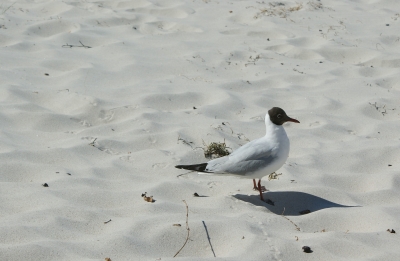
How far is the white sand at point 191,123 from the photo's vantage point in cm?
309

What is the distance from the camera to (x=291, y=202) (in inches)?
149

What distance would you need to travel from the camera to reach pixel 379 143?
466 centimetres

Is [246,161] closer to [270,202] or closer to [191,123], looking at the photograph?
[270,202]

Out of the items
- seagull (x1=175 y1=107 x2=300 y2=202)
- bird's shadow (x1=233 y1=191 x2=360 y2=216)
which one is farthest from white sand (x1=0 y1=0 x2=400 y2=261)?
seagull (x1=175 y1=107 x2=300 y2=202)

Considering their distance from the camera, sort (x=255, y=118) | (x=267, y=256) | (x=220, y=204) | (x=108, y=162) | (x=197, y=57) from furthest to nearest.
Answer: (x=197, y=57)
(x=255, y=118)
(x=108, y=162)
(x=220, y=204)
(x=267, y=256)

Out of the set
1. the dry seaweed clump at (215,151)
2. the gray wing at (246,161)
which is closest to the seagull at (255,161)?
the gray wing at (246,161)

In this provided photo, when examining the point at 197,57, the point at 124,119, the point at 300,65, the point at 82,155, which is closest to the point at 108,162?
the point at 82,155

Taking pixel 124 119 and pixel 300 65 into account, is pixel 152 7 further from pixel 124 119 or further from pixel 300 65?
pixel 124 119

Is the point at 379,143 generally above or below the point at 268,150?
below

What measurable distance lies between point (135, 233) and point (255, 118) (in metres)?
2.31

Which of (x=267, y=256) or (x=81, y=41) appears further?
(x=81, y=41)

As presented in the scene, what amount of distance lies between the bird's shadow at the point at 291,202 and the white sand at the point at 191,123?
0.5 inches

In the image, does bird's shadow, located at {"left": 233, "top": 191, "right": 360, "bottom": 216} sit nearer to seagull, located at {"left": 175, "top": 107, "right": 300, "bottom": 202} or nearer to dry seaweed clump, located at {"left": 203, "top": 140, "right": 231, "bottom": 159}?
seagull, located at {"left": 175, "top": 107, "right": 300, "bottom": 202}

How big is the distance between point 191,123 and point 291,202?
4.52ft
